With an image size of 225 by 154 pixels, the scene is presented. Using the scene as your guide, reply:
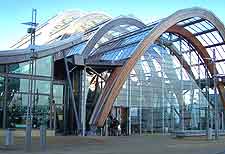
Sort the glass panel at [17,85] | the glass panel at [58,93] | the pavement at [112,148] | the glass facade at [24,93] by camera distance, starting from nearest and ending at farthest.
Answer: the pavement at [112,148] → the glass facade at [24,93] → the glass panel at [17,85] → the glass panel at [58,93]

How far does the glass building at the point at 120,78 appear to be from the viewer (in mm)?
37625

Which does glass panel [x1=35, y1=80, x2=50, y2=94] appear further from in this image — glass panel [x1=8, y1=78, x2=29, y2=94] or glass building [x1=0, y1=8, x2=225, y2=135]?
glass panel [x1=8, y1=78, x2=29, y2=94]

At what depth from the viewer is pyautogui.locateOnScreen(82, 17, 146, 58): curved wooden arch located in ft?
142

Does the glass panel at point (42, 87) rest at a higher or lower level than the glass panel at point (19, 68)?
lower

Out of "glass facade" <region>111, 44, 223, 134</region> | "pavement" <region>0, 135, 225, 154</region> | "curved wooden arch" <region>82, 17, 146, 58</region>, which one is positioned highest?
"curved wooden arch" <region>82, 17, 146, 58</region>

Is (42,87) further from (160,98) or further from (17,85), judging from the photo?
(160,98)

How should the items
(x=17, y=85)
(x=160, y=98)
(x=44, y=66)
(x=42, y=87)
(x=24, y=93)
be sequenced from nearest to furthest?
(x=17, y=85) < (x=24, y=93) < (x=42, y=87) < (x=44, y=66) < (x=160, y=98)

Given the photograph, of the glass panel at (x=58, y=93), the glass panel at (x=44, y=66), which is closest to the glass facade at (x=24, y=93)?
the glass panel at (x=44, y=66)

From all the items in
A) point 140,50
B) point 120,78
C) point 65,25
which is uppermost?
point 65,25

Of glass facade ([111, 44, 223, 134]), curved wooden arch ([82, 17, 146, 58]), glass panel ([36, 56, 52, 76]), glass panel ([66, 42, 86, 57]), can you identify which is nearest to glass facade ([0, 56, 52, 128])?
glass panel ([36, 56, 52, 76])

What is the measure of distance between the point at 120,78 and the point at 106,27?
22.6 ft

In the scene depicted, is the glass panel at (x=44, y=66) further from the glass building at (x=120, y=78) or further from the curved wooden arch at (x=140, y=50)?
the curved wooden arch at (x=140, y=50)

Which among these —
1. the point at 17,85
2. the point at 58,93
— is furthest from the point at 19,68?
the point at 58,93

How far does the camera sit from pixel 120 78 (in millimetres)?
41500
